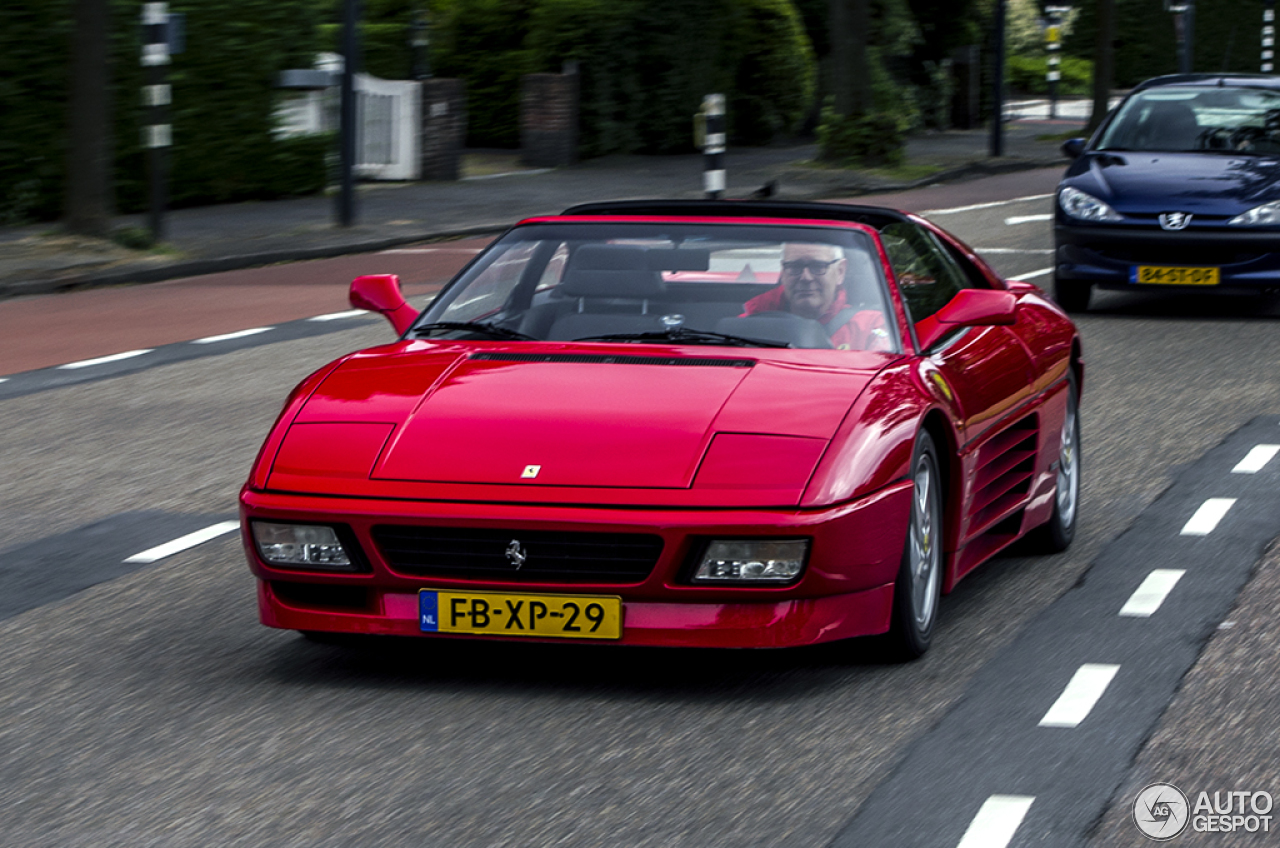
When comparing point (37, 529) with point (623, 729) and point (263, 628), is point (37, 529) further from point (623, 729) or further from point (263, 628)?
point (623, 729)

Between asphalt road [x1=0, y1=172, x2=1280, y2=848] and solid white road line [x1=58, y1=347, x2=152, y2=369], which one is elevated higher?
asphalt road [x1=0, y1=172, x2=1280, y2=848]

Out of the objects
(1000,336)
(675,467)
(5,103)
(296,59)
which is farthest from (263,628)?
(296,59)

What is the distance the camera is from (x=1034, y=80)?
6231cm

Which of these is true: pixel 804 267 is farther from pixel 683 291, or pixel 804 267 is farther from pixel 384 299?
pixel 384 299

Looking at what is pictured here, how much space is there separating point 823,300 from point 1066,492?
1.68m

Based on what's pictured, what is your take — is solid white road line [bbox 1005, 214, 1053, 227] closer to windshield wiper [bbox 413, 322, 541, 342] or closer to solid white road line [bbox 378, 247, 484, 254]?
solid white road line [bbox 378, 247, 484, 254]

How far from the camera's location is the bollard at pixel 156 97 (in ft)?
61.8

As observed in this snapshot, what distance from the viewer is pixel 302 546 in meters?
5.41

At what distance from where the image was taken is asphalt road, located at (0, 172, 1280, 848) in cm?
441

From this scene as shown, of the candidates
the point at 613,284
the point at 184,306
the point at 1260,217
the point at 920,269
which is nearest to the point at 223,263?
the point at 184,306

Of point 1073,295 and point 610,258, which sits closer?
point 610,258

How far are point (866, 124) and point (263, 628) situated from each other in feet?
85.0

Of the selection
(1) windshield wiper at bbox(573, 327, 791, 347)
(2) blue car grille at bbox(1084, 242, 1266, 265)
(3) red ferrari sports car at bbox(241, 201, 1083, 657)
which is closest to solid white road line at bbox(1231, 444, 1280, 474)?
(3) red ferrari sports car at bbox(241, 201, 1083, 657)

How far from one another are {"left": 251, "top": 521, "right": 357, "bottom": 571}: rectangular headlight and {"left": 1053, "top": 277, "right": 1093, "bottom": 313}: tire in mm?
10567
